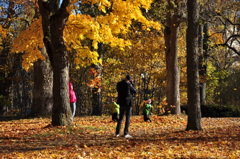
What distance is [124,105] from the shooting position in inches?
342

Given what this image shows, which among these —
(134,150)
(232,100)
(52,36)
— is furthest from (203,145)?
(232,100)

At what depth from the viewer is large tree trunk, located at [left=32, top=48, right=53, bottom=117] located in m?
16.4

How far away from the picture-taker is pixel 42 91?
16391mm

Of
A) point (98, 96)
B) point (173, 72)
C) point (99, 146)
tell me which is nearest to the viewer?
point (99, 146)

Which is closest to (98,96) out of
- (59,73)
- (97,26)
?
(97,26)

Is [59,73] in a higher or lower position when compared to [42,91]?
higher

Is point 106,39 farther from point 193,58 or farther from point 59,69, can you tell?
point 193,58

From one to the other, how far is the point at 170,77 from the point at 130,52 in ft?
32.7

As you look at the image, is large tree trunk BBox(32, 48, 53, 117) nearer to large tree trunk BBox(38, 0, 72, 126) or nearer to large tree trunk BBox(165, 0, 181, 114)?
large tree trunk BBox(38, 0, 72, 126)

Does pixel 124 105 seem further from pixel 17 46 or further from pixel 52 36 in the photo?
pixel 17 46

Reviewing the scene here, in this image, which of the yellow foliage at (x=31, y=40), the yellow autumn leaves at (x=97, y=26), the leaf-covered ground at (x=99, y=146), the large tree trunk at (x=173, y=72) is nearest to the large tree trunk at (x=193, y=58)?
the leaf-covered ground at (x=99, y=146)

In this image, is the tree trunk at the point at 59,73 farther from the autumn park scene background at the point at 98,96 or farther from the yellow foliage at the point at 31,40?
the yellow foliage at the point at 31,40

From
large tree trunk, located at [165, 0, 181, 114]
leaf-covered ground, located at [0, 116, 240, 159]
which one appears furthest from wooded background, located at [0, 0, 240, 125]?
leaf-covered ground, located at [0, 116, 240, 159]

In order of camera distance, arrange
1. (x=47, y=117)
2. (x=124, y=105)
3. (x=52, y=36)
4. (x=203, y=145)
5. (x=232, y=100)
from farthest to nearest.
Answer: (x=232, y=100)
(x=47, y=117)
(x=52, y=36)
(x=124, y=105)
(x=203, y=145)
